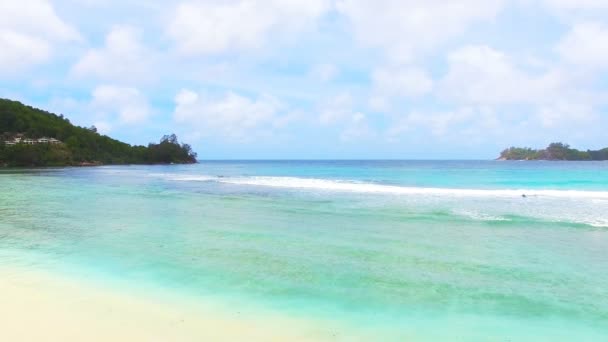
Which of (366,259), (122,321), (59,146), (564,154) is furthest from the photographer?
(564,154)

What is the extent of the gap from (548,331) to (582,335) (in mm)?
370

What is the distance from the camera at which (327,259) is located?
30.1 ft

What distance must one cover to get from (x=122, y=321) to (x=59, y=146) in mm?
85404

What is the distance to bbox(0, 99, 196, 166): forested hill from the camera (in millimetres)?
70938

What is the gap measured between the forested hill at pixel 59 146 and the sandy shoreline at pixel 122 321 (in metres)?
74.2

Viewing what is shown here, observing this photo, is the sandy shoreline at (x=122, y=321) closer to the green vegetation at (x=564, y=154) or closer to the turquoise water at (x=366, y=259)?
the turquoise water at (x=366, y=259)

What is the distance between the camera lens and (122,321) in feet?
18.7

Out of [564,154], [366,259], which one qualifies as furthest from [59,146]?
[564,154]

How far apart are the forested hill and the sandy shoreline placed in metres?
74.2

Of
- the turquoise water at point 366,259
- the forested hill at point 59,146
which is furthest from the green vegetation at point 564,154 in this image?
the turquoise water at point 366,259

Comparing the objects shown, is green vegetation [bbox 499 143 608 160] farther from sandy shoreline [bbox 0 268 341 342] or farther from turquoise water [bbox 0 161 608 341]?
sandy shoreline [bbox 0 268 341 342]

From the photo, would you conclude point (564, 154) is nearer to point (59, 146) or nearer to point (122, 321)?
point (59, 146)

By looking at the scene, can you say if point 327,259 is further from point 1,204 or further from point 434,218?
point 1,204

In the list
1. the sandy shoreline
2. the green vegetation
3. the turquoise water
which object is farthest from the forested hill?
the green vegetation
